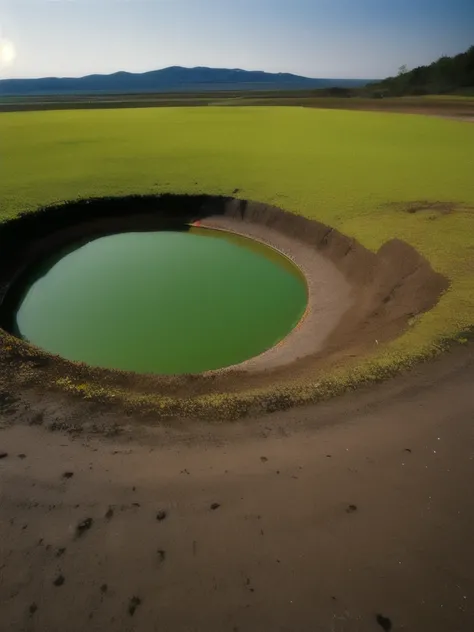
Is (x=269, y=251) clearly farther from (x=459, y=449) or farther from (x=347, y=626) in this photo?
(x=347, y=626)

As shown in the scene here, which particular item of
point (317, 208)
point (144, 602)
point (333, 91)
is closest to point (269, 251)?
point (317, 208)

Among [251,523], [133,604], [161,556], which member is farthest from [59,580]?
[251,523]

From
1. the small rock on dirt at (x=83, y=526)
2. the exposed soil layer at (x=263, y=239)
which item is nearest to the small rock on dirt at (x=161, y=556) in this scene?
the small rock on dirt at (x=83, y=526)

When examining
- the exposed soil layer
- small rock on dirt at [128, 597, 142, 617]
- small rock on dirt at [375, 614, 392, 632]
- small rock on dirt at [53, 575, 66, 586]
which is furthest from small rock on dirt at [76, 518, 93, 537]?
small rock on dirt at [375, 614, 392, 632]

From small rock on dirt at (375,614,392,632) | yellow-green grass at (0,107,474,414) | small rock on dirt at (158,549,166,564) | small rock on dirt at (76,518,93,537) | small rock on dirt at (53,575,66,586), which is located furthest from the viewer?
A: yellow-green grass at (0,107,474,414)

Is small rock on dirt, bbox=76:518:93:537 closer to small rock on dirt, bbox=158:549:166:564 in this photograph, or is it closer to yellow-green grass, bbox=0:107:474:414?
small rock on dirt, bbox=158:549:166:564

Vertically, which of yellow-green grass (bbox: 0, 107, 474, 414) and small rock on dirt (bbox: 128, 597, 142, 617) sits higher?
yellow-green grass (bbox: 0, 107, 474, 414)

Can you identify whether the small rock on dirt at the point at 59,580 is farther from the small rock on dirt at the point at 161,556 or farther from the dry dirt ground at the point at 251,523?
the small rock on dirt at the point at 161,556

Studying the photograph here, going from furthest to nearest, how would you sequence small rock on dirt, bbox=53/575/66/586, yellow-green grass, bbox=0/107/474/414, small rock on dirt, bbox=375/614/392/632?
yellow-green grass, bbox=0/107/474/414 → small rock on dirt, bbox=53/575/66/586 → small rock on dirt, bbox=375/614/392/632
